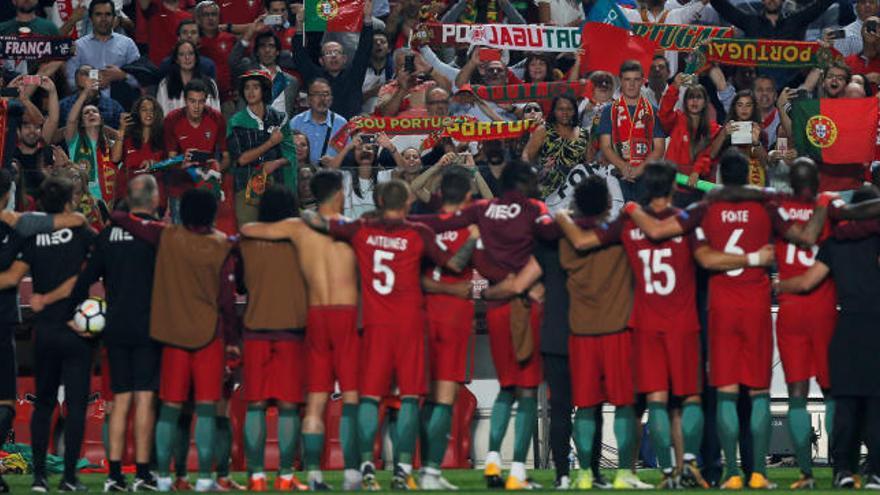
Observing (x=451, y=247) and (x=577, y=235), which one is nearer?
(x=577, y=235)

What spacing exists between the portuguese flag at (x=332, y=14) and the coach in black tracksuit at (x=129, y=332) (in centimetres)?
712

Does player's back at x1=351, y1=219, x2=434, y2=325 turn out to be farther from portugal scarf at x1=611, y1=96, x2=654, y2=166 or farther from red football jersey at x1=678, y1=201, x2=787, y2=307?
portugal scarf at x1=611, y1=96, x2=654, y2=166

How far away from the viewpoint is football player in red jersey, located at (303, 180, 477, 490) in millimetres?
14344

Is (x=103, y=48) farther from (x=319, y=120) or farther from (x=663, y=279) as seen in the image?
(x=663, y=279)

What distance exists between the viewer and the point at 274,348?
1441 cm

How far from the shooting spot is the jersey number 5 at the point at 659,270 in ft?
46.5

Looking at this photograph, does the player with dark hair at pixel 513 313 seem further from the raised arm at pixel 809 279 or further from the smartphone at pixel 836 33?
the smartphone at pixel 836 33

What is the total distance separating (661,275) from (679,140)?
14.9ft

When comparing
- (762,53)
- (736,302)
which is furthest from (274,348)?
(762,53)

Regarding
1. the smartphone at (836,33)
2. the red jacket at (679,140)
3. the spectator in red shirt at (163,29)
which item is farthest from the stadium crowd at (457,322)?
the spectator in red shirt at (163,29)

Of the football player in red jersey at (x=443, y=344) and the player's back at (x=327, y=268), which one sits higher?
the player's back at (x=327, y=268)

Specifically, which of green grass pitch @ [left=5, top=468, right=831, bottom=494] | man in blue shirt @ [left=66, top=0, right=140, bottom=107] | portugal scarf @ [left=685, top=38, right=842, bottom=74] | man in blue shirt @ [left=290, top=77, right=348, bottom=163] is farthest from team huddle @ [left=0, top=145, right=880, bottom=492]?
man in blue shirt @ [left=66, top=0, right=140, bottom=107]

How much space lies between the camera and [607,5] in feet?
67.8

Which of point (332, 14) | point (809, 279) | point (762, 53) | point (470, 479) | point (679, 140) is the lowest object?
point (470, 479)
